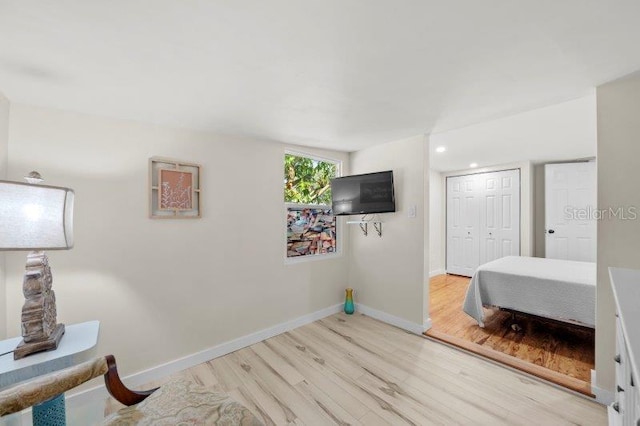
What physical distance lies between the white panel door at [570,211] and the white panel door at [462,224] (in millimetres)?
1038

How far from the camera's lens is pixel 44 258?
1341 mm

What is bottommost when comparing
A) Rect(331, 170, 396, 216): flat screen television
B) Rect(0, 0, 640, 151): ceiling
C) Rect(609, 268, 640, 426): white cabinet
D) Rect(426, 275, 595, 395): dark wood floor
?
Rect(426, 275, 595, 395): dark wood floor

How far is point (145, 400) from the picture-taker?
1195 mm

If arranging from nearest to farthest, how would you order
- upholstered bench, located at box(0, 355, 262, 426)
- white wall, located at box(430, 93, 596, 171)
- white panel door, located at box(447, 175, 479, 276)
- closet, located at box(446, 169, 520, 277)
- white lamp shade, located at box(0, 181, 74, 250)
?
upholstered bench, located at box(0, 355, 262, 426)
white lamp shade, located at box(0, 181, 74, 250)
white wall, located at box(430, 93, 596, 171)
closet, located at box(446, 169, 520, 277)
white panel door, located at box(447, 175, 479, 276)

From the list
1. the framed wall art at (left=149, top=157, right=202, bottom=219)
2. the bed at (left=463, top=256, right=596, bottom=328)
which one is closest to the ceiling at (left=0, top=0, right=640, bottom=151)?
the framed wall art at (left=149, top=157, right=202, bottom=219)

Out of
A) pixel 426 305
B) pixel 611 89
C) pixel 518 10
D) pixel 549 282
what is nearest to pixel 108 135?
pixel 518 10

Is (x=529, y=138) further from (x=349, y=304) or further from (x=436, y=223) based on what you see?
(x=349, y=304)

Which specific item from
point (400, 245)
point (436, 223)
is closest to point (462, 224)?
point (436, 223)

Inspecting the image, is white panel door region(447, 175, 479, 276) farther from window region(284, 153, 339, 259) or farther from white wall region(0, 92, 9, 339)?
white wall region(0, 92, 9, 339)

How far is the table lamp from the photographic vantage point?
113 cm

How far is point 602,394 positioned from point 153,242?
3.43 metres

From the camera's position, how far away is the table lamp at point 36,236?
1128 millimetres

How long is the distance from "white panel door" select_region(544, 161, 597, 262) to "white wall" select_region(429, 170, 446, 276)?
5.32 ft

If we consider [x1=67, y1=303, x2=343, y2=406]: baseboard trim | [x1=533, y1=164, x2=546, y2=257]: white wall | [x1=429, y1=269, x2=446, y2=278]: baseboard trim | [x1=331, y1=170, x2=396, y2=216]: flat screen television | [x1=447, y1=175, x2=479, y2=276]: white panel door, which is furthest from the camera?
[x1=429, y1=269, x2=446, y2=278]: baseboard trim
